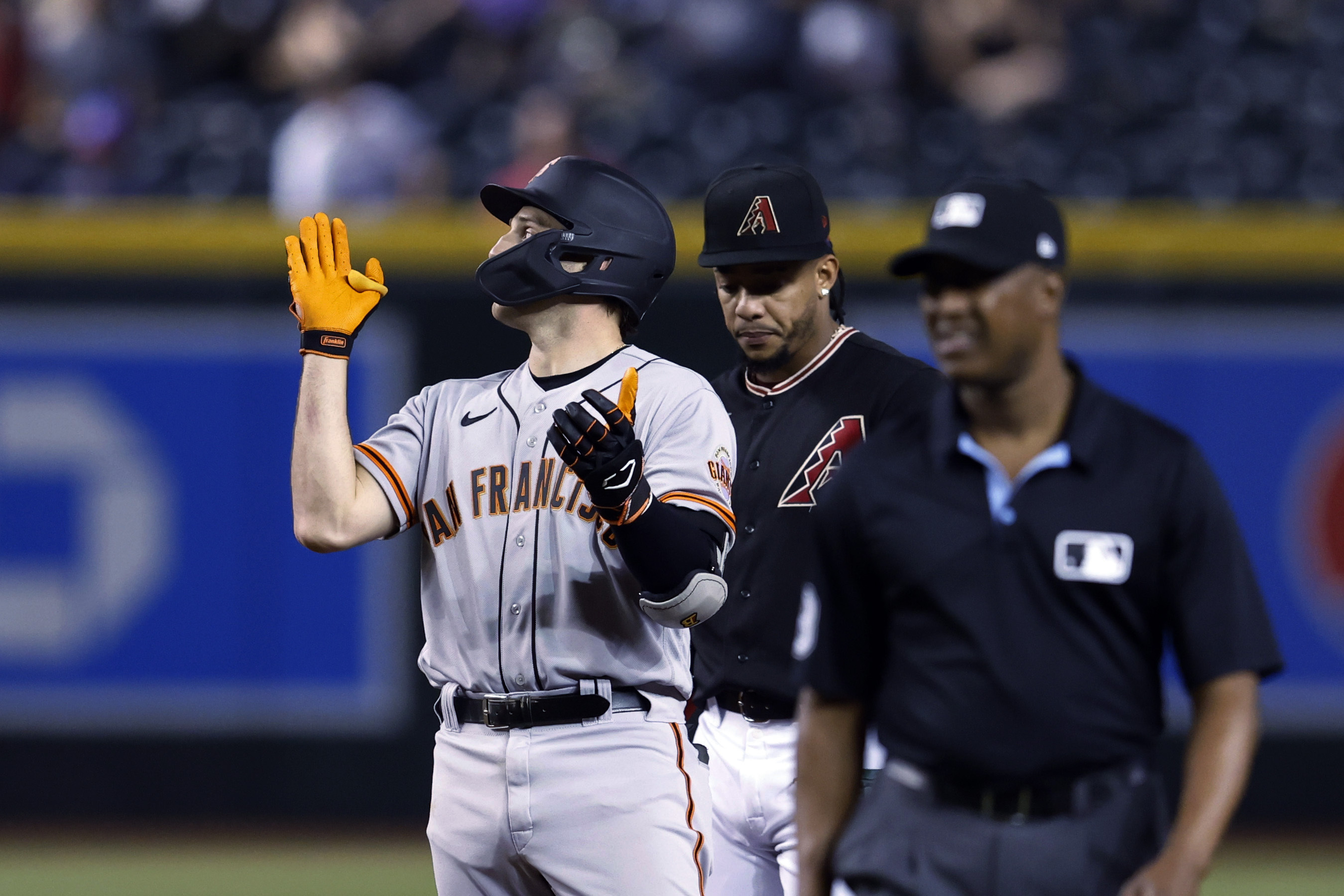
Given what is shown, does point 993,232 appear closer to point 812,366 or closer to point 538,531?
point 538,531

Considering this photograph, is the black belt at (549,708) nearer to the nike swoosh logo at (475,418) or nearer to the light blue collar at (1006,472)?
the nike swoosh logo at (475,418)

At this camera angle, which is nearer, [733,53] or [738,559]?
[738,559]

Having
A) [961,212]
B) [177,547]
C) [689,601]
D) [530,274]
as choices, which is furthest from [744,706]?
[177,547]

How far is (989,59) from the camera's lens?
31.3ft

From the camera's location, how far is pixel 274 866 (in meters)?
7.58

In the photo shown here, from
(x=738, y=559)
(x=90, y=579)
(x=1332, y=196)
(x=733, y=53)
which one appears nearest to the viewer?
(x=738, y=559)

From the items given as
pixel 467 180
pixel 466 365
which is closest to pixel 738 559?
Result: pixel 466 365

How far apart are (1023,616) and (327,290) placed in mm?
1668

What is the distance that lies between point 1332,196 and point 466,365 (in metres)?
4.53

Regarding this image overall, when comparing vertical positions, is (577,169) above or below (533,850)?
above

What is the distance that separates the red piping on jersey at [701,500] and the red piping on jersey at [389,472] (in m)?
0.59

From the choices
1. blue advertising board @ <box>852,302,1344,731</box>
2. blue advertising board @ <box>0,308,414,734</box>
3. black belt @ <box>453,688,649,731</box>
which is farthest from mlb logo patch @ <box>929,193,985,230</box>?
blue advertising board @ <box>0,308,414,734</box>

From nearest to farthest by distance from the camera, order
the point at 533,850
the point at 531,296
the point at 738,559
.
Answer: the point at 533,850
the point at 531,296
the point at 738,559

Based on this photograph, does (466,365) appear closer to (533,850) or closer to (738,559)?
(738,559)
